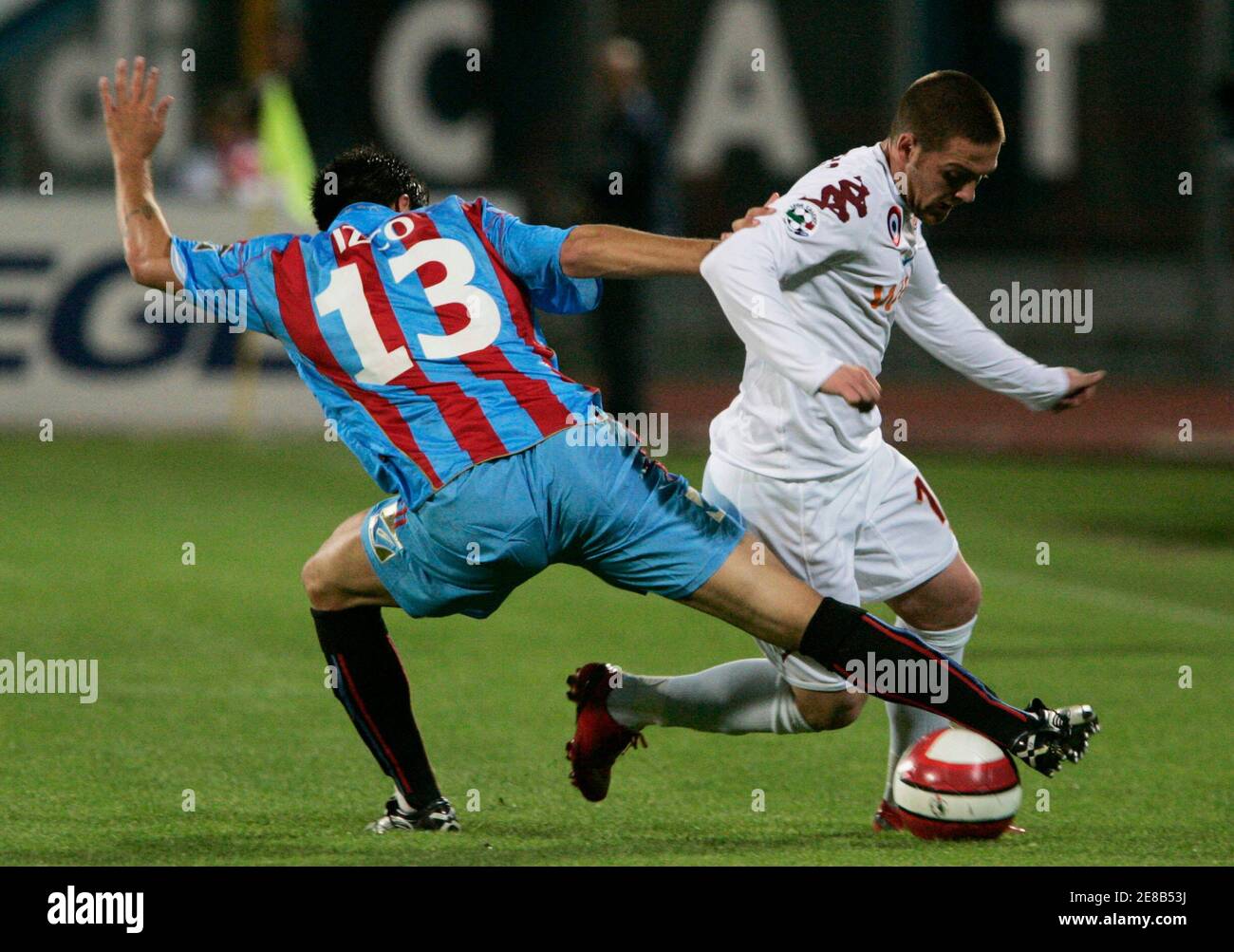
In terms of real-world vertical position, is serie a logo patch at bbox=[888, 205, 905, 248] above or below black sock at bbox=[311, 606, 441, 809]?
above

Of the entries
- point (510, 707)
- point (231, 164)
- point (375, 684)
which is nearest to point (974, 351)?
point (375, 684)

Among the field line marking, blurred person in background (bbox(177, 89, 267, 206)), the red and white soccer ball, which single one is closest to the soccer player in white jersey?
the red and white soccer ball

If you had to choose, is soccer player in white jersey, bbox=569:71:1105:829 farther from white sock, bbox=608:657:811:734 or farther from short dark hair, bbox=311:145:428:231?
short dark hair, bbox=311:145:428:231

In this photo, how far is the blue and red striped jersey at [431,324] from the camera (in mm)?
4938

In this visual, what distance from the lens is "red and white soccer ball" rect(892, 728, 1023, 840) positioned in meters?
5.05

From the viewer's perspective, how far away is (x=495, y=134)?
920 inches

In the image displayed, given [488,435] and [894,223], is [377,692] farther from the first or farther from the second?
[894,223]

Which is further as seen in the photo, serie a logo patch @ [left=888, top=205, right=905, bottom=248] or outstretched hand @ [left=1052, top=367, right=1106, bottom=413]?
outstretched hand @ [left=1052, top=367, right=1106, bottom=413]

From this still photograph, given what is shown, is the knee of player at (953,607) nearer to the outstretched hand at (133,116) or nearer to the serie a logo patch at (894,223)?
the serie a logo patch at (894,223)

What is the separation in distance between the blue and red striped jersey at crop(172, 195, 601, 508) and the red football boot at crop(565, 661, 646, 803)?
872mm

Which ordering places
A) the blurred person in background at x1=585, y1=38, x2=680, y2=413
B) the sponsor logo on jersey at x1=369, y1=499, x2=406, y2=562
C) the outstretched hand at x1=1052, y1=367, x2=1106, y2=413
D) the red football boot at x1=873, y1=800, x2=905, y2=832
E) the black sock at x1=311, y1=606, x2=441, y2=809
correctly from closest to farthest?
the sponsor logo on jersey at x1=369, y1=499, x2=406, y2=562
the black sock at x1=311, y1=606, x2=441, y2=809
the red football boot at x1=873, y1=800, x2=905, y2=832
the outstretched hand at x1=1052, y1=367, x2=1106, y2=413
the blurred person in background at x1=585, y1=38, x2=680, y2=413

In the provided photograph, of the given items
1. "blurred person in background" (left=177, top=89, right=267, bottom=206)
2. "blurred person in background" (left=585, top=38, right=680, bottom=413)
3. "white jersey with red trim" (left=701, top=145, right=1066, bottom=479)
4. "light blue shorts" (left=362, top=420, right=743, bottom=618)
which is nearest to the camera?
"white jersey with red trim" (left=701, top=145, right=1066, bottom=479)
